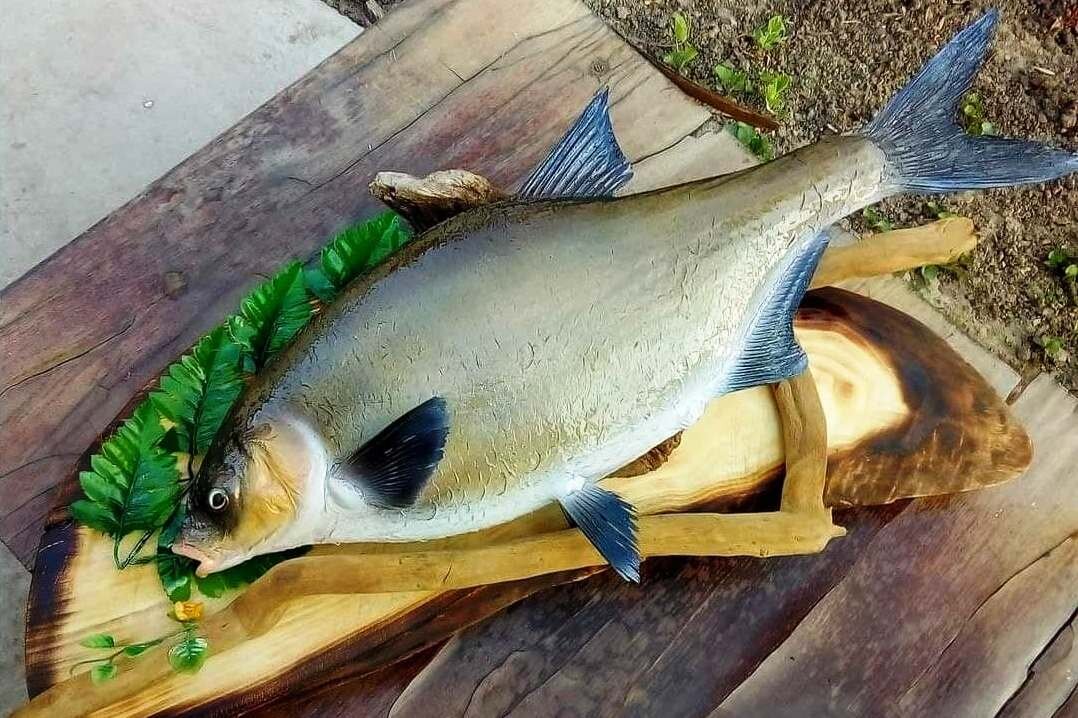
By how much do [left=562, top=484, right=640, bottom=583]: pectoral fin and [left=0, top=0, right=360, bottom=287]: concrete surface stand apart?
1605 millimetres

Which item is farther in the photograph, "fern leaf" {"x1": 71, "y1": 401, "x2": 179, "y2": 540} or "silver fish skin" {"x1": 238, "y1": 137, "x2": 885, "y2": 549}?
"fern leaf" {"x1": 71, "y1": 401, "x2": 179, "y2": 540}

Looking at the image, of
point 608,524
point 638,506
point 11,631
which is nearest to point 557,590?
point 638,506

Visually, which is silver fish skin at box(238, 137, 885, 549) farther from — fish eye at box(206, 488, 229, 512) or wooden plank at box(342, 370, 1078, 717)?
wooden plank at box(342, 370, 1078, 717)

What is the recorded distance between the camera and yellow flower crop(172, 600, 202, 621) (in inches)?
46.2

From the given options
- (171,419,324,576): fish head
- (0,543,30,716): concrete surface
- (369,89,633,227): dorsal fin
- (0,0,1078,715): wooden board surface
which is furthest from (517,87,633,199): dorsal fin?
(0,543,30,716): concrete surface

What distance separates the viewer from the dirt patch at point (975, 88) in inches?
78.5

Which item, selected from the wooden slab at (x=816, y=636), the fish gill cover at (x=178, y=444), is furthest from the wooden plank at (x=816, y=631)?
the fish gill cover at (x=178, y=444)

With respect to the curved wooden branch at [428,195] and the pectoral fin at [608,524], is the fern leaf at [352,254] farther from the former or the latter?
the pectoral fin at [608,524]

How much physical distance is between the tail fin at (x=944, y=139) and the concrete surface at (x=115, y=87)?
161 centimetres

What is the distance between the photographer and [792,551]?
1.26 m

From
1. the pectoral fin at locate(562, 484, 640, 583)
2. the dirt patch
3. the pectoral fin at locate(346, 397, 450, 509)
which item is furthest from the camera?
the dirt patch

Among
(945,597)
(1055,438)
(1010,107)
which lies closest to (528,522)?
(945,597)

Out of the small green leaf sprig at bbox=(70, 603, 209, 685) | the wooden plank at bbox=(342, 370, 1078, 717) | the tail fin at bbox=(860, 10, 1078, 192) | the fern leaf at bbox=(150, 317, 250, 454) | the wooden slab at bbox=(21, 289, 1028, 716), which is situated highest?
the fern leaf at bbox=(150, 317, 250, 454)

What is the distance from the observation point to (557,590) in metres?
1.36
